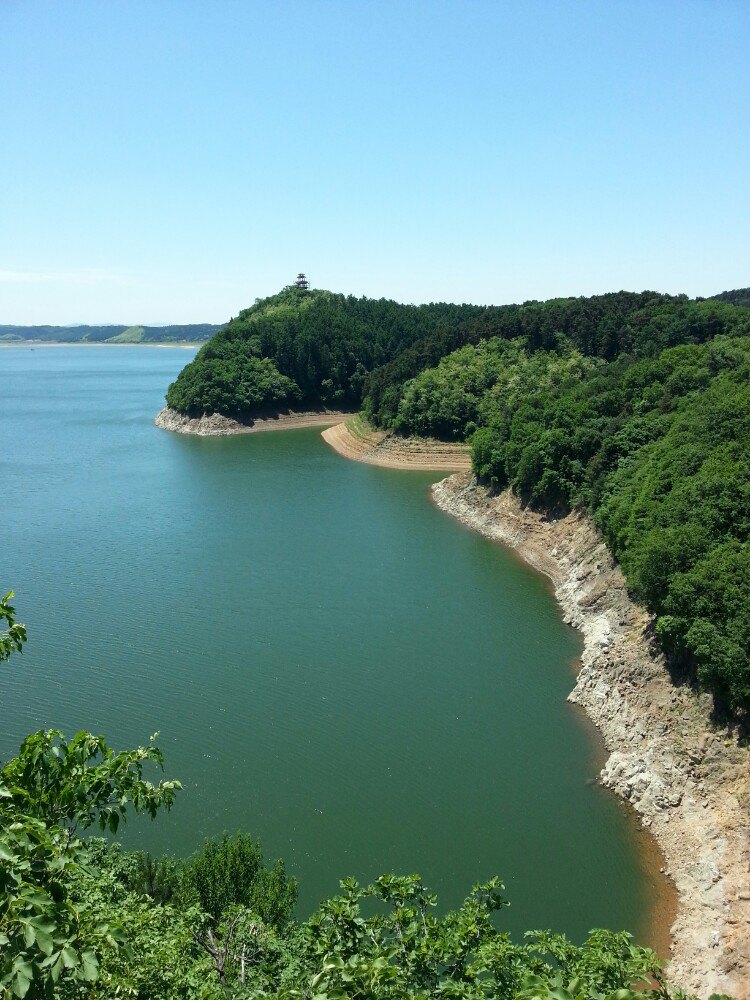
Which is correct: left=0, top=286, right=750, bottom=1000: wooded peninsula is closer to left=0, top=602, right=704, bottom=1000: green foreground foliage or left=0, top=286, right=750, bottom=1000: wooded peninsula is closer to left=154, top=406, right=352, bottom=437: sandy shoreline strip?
left=0, top=602, right=704, bottom=1000: green foreground foliage

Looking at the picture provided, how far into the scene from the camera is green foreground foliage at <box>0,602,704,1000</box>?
339 cm

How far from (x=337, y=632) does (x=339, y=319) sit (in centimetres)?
6102

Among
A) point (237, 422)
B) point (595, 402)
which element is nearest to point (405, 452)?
point (595, 402)

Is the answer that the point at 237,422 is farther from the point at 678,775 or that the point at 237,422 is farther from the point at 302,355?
the point at 678,775

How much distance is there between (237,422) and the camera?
67438 mm

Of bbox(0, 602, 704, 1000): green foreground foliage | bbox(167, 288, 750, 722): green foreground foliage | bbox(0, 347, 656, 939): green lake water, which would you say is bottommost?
bbox(0, 347, 656, 939): green lake water

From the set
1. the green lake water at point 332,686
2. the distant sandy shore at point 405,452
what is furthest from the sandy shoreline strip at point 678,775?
the distant sandy shore at point 405,452

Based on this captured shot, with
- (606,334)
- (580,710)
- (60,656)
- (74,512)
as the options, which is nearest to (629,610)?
(580,710)

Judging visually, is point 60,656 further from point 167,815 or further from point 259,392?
point 259,392

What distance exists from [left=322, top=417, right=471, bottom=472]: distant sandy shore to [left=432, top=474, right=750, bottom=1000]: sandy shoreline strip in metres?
25.8

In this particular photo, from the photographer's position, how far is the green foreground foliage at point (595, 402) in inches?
776

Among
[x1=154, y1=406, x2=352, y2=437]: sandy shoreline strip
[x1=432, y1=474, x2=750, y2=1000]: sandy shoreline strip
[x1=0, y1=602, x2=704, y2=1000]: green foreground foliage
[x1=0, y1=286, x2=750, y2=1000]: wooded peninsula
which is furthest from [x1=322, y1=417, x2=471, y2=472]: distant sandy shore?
[x1=0, y1=602, x2=704, y2=1000]: green foreground foliage

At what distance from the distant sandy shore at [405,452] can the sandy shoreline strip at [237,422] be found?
12341 mm

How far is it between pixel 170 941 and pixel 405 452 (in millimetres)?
47852
